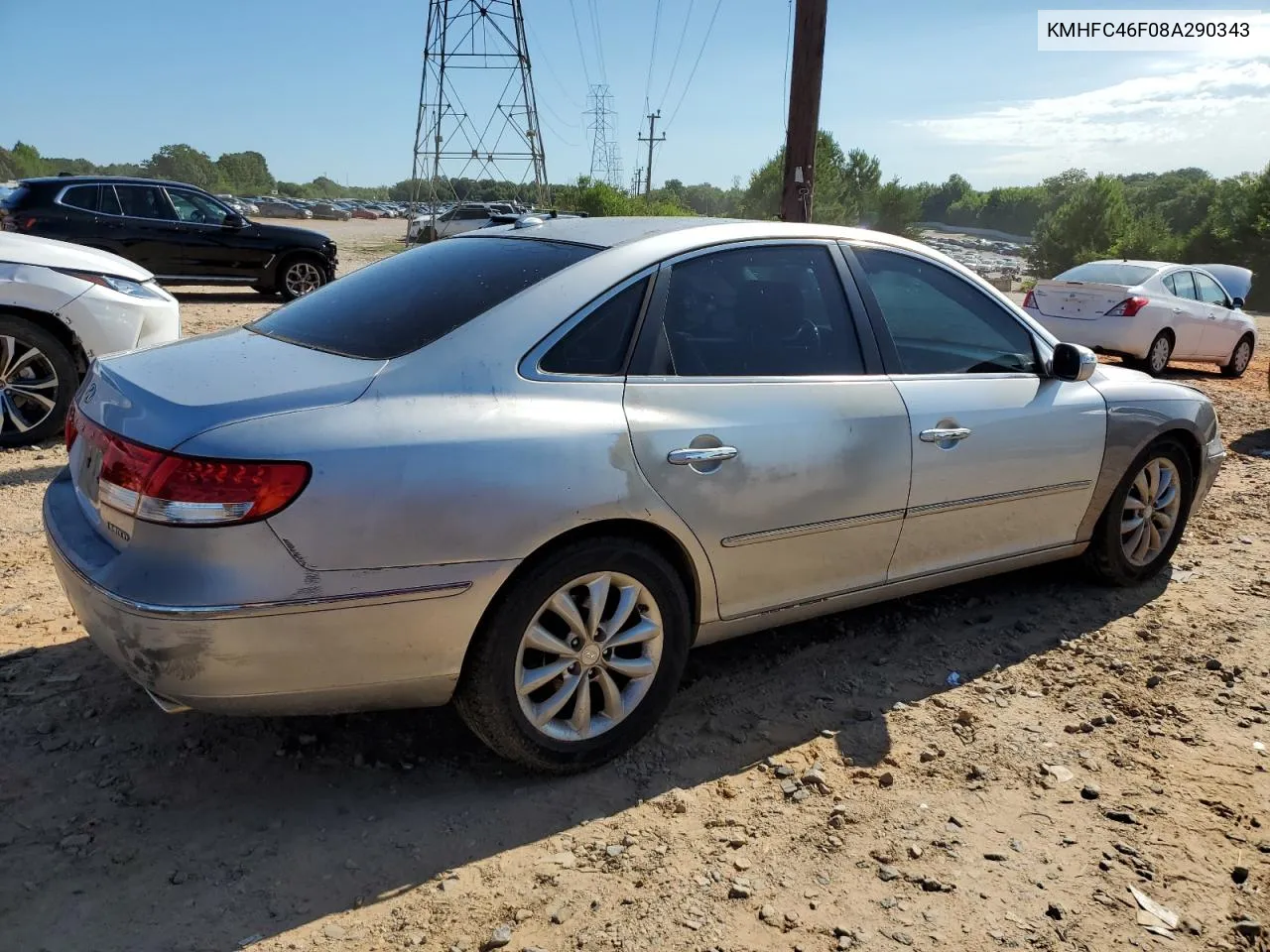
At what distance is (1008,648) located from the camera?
163 inches

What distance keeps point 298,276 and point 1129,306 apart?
11496 millimetres

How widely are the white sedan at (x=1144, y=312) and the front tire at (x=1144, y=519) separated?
843cm

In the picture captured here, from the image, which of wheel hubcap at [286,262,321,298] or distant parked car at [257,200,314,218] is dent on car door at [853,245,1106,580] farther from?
distant parked car at [257,200,314,218]

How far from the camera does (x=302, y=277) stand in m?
15.1

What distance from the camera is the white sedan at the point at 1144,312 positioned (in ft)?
41.8

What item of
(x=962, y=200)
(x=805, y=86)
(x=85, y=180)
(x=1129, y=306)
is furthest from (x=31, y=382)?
(x=962, y=200)

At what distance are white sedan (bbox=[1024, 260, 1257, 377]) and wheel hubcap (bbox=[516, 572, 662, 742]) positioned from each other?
11136 millimetres

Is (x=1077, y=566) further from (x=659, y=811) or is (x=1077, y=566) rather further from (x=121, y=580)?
(x=121, y=580)

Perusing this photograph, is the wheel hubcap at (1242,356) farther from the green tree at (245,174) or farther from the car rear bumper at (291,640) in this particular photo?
the green tree at (245,174)

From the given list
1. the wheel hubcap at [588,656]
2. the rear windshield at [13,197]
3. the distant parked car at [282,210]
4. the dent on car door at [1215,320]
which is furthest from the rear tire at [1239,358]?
the distant parked car at [282,210]

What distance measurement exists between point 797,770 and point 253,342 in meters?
2.18

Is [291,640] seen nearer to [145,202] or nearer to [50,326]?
[50,326]

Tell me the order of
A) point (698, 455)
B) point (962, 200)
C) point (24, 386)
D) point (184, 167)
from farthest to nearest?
point (962, 200), point (184, 167), point (24, 386), point (698, 455)

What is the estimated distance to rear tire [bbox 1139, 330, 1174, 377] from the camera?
508 inches
